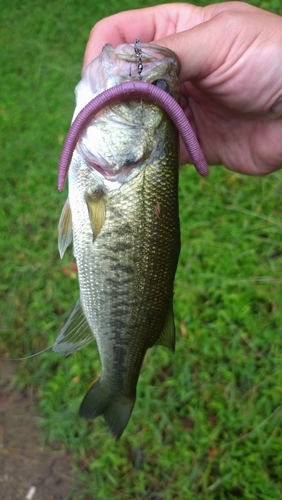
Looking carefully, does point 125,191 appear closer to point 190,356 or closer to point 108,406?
point 108,406

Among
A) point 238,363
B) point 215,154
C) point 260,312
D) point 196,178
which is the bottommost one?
point 238,363

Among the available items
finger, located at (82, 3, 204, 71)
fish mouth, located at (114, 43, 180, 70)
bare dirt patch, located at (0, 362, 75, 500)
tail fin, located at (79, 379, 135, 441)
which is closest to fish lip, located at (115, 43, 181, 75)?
fish mouth, located at (114, 43, 180, 70)

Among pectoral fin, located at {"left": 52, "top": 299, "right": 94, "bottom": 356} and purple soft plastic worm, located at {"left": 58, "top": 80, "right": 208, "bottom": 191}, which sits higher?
purple soft plastic worm, located at {"left": 58, "top": 80, "right": 208, "bottom": 191}

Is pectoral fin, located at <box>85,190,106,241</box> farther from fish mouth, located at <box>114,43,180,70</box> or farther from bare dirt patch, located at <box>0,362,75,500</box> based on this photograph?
bare dirt patch, located at <box>0,362,75,500</box>

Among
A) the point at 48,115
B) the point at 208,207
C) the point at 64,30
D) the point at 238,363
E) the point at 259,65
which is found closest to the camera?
the point at 259,65

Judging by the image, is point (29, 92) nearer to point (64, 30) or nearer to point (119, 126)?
point (64, 30)

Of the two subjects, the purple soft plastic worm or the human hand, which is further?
the human hand

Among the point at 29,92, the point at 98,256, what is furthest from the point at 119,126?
the point at 29,92

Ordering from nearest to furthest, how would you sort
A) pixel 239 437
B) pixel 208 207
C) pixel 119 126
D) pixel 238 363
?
pixel 119 126, pixel 239 437, pixel 238 363, pixel 208 207

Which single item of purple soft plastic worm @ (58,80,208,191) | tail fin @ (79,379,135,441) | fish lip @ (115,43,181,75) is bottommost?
tail fin @ (79,379,135,441)
